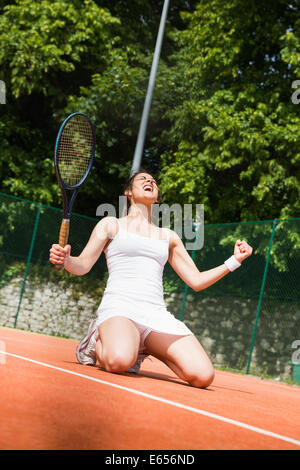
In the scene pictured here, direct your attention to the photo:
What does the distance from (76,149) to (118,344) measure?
221cm

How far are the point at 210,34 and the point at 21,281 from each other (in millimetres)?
7043

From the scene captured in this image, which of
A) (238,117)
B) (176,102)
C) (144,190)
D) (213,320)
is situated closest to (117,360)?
(144,190)

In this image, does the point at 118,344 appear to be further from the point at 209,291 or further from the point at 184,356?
the point at 209,291

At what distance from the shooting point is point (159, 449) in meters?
1.76

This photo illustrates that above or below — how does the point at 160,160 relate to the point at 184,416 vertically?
above

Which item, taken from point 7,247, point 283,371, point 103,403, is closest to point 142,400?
point 103,403

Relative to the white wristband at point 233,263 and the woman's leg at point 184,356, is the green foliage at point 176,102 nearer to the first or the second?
the white wristband at point 233,263

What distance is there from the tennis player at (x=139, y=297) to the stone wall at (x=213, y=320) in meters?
5.96

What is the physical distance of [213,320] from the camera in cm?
1123

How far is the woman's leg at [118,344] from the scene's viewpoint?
3680 mm

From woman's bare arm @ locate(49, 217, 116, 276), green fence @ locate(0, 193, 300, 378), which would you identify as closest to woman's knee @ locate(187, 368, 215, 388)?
woman's bare arm @ locate(49, 217, 116, 276)

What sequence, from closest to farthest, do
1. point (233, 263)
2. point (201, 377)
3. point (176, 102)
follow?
point (201, 377)
point (233, 263)
point (176, 102)

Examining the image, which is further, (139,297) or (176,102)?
(176,102)
